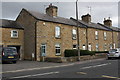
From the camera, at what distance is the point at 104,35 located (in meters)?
36.2

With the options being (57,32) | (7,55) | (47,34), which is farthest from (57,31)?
(7,55)

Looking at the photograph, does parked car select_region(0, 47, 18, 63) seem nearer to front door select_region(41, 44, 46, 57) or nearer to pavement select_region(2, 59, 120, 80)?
pavement select_region(2, 59, 120, 80)

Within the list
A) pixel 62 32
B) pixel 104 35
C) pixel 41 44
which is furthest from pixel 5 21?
pixel 104 35

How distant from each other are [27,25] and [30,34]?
1.77m

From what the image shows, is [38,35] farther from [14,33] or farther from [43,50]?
[14,33]

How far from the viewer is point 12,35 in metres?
23.1

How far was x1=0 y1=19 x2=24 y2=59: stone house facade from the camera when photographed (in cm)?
2212

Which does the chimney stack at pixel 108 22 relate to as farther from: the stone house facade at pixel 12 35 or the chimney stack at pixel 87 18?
the stone house facade at pixel 12 35

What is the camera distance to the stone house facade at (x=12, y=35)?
22122 mm

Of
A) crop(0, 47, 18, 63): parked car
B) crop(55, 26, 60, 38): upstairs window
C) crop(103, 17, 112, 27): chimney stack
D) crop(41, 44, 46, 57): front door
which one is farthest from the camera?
crop(103, 17, 112, 27): chimney stack

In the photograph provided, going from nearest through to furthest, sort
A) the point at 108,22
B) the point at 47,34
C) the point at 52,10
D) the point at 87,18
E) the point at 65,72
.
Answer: the point at 65,72 → the point at 47,34 → the point at 52,10 → the point at 87,18 → the point at 108,22

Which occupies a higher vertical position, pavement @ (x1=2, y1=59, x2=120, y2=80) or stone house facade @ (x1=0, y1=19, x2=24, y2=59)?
stone house facade @ (x1=0, y1=19, x2=24, y2=59)

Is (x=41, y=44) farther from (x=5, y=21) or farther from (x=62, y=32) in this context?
(x=5, y=21)

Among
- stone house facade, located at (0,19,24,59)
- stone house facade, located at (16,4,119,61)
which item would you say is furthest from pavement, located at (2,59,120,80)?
stone house facade, located at (0,19,24,59)
